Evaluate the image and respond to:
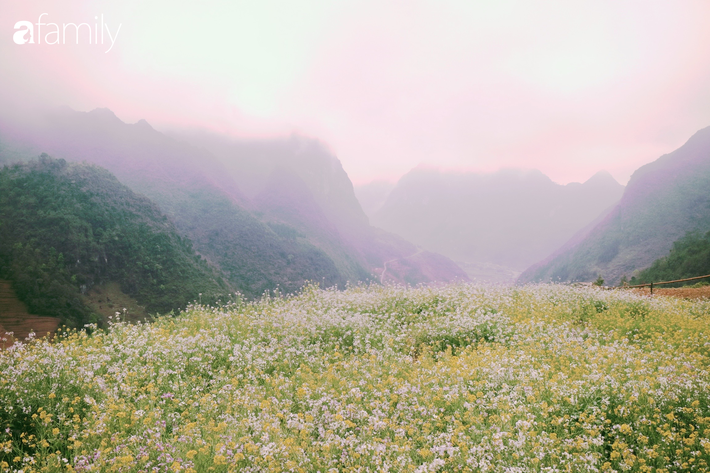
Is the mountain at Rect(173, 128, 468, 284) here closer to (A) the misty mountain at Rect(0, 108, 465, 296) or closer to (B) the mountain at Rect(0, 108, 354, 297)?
(A) the misty mountain at Rect(0, 108, 465, 296)

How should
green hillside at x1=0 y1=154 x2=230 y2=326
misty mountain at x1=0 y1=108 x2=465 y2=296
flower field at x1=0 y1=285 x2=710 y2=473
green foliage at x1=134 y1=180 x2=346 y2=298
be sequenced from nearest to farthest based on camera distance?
flower field at x1=0 y1=285 x2=710 y2=473 → green hillside at x1=0 y1=154 x2=230 y2=326 → green foliage at x1=134 y1=180 x2=346 y2=298 → misty mountain at x1=0 y1=108 x2=465 y2=296

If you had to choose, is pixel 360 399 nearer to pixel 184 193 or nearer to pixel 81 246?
pixel 81 246

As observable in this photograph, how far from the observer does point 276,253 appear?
88.1m

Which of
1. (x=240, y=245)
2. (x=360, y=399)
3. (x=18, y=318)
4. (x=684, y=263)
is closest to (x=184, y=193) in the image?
(x=240, y=245)

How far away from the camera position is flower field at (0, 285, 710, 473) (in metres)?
4.68

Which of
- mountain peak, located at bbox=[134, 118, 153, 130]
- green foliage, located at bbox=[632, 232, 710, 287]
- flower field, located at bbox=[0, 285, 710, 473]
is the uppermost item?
mountain peak, located at bbox=[134, 118, 153, 130]

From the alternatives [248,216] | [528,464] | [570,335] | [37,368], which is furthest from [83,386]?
[248,216]

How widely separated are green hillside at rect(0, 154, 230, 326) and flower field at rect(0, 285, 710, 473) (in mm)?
30015

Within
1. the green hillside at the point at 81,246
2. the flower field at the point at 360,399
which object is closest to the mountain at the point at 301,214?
the green hillside at the point at 81,246

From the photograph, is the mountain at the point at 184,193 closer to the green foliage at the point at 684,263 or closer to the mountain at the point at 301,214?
the mountain at the point at 301,214

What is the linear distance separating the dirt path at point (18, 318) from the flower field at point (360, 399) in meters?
23.4

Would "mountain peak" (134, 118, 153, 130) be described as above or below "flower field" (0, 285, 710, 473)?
above

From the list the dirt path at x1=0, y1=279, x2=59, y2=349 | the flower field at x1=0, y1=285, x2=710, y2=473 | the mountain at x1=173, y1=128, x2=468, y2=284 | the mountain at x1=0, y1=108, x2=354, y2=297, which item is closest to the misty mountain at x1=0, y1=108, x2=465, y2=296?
the mountain at x1=0, y1=108, x2=354, y2=297

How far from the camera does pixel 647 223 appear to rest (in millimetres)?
112375
